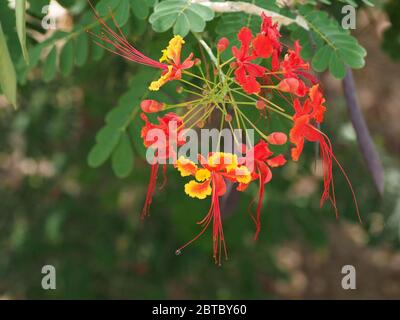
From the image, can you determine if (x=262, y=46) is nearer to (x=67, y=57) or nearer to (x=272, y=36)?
(x=272, y=36)

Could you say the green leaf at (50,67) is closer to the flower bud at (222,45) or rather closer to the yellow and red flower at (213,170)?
the flower bud at (222,45)

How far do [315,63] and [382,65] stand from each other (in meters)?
2.69

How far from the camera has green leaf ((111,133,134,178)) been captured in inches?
67.9

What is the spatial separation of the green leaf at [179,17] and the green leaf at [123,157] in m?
0.47

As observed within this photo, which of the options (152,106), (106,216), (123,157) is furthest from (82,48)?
(106,216)

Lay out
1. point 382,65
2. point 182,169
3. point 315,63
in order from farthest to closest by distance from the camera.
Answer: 1. point 382,65
2. point 315,63
3. point 182,169

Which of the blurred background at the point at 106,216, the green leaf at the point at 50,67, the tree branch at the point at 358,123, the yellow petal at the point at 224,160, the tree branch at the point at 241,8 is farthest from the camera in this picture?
the blurred background at the point at 106,216

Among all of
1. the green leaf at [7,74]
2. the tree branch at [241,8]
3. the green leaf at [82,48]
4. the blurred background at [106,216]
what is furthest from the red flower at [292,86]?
the blurred background at [106,216]

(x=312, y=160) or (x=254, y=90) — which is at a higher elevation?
(x=312, y=160)

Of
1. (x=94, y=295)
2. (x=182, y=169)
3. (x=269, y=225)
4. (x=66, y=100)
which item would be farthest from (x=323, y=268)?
(x=182, y=169)

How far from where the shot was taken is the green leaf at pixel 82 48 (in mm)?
1727

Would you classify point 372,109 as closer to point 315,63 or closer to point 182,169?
point 315,63

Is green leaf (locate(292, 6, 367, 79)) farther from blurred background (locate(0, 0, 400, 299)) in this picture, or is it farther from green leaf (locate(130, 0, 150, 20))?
blurred background (locate(0, 0, 400, 299))

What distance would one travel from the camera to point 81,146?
2.91m
